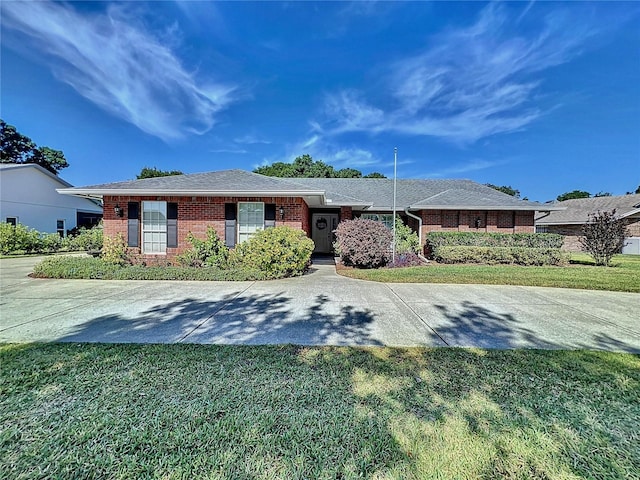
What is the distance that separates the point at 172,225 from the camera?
1080 cm

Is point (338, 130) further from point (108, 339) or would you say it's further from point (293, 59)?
point (108, 339)

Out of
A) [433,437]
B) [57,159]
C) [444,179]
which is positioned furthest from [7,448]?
[57,159]

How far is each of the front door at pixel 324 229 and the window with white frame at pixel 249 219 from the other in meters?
5.86

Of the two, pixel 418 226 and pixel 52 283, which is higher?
pixel 418 226

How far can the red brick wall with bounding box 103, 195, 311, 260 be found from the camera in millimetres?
10719

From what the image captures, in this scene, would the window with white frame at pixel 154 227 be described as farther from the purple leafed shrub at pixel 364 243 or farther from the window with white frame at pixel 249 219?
the purple leafed shrub at pixel 364 243

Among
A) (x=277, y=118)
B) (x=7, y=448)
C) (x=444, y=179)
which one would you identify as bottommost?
(x=7, y=448)

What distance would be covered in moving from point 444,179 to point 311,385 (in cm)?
2141

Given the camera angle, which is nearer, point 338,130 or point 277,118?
point 277,118

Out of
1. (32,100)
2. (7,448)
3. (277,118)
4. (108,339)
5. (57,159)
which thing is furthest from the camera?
(57,159)

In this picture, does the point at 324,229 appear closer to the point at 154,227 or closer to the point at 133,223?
the point at 154,227

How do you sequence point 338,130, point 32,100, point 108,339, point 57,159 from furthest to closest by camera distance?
point 57,159 → point 338,130 → point 32,100 → point 108,339

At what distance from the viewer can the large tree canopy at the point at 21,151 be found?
36.8 meters

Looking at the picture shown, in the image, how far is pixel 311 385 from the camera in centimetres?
276
